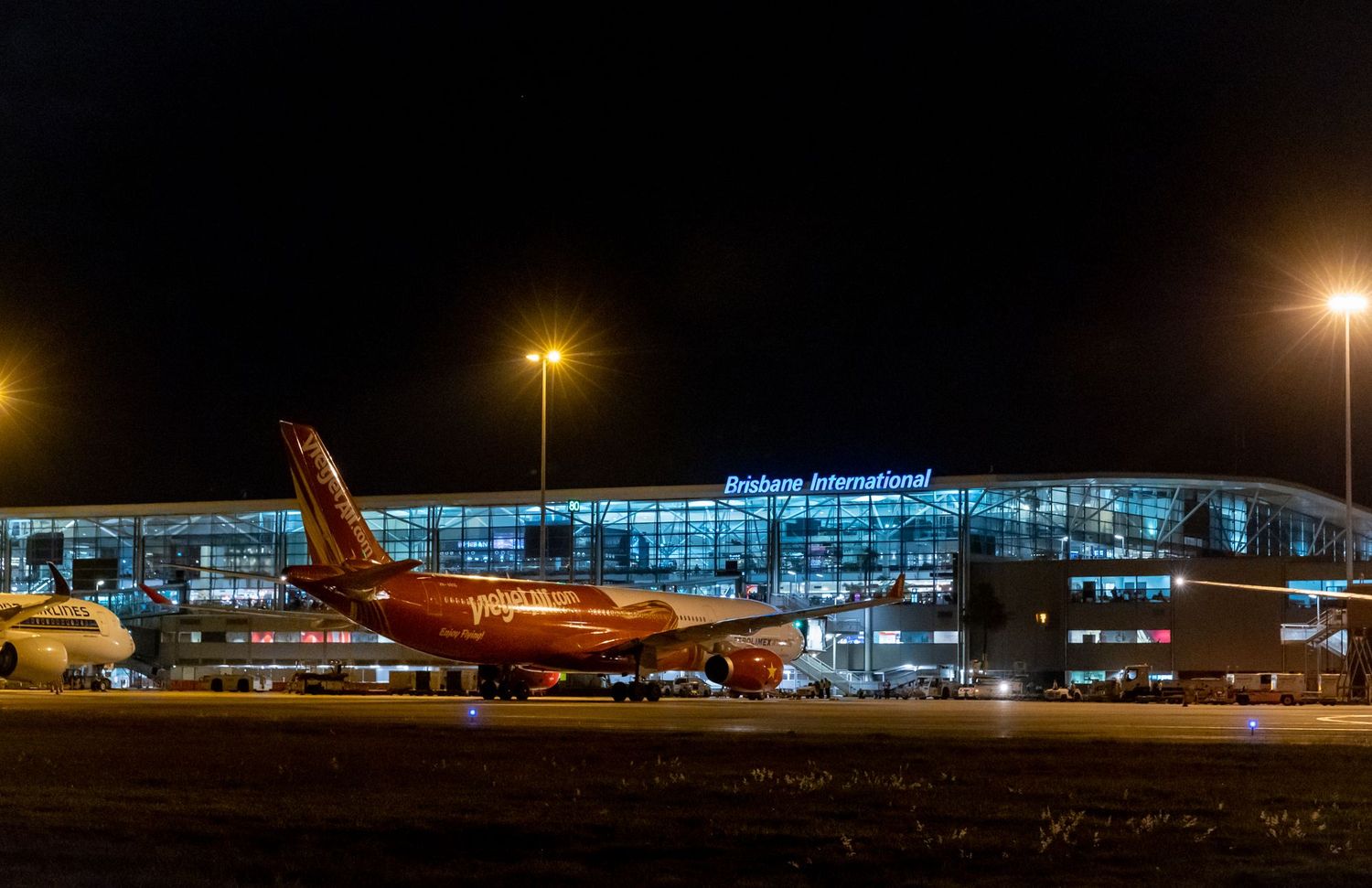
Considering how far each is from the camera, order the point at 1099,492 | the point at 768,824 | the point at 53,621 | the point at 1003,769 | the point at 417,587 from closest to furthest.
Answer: the point at 768,824 → the point at 1003,769 → the point at 417,587 → the point at 53,621 → the point at 1099,492

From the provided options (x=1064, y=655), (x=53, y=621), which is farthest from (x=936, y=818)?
(x=1064, y=655)

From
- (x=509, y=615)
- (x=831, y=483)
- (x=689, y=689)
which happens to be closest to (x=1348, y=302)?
(x=509, y=615)

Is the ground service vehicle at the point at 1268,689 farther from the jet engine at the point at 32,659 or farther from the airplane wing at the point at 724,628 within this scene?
the jet engine at the point at 32,659

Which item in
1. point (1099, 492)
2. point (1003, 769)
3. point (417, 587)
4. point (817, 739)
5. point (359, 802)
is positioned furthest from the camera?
point (1099, 492)

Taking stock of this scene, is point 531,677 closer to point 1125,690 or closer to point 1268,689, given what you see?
point 1268,689

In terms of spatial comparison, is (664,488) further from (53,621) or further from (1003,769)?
(1003,769)

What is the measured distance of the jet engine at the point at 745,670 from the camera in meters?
52.7

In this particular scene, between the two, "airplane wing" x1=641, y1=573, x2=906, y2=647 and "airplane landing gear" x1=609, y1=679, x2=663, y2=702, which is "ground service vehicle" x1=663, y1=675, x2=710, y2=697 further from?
"airplane wing" x1=641, y1=573, x2=906, y2=647

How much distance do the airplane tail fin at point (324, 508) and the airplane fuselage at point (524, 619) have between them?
1.58 meters

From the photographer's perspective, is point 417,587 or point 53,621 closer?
point 417,587

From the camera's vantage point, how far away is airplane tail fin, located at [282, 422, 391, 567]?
4762 cm

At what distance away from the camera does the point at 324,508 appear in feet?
157

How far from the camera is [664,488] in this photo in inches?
4296

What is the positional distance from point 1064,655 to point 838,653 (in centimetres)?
1551
